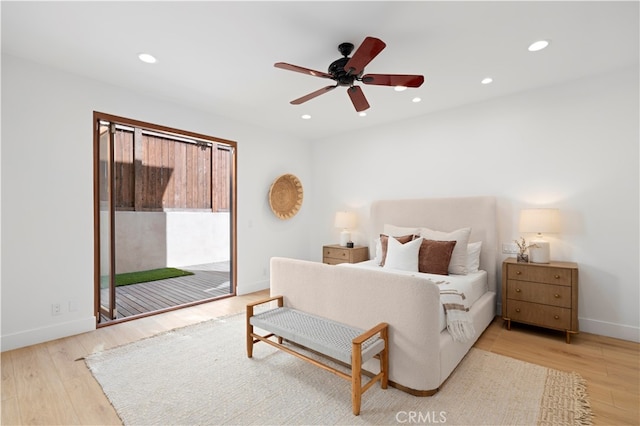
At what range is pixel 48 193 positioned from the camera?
287cm

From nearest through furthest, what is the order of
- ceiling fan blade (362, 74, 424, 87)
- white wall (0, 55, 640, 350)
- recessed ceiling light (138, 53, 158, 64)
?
ceiling fan blade (362, 74, 424, 87) → recessed ceiling light (138, 53, 158, 64) → white wall (0, 55, 640, 350)

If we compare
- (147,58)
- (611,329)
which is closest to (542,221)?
(611,329)

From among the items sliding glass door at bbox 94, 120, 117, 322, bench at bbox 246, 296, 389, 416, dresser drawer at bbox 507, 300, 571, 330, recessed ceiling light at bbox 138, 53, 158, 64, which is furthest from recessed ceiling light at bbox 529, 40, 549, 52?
sliding glass door at bbox 94, 120, 117, 322

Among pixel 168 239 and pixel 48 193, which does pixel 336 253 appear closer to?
pixel 48 193

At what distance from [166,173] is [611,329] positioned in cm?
709

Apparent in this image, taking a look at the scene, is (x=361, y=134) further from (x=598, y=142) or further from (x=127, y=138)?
(x=127, y=138)

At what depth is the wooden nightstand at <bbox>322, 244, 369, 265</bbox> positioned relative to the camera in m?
4.50

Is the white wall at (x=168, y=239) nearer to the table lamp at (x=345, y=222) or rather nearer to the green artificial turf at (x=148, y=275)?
the green artificial turf at (x=148, y=275)

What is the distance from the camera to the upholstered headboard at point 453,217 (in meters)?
3.48

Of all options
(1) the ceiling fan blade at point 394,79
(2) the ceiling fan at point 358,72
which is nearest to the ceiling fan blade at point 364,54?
(2) the ceiling fan at point 358,72

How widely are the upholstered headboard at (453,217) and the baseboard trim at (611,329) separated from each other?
0.85 meters

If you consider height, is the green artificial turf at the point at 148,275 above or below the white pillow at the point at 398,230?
below

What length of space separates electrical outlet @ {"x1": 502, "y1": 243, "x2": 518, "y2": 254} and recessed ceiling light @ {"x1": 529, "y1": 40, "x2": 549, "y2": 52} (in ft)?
6.63

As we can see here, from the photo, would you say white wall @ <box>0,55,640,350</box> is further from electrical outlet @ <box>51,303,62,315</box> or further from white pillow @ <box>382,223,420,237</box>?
white pillow @ <box>382,223,420,237</box>
